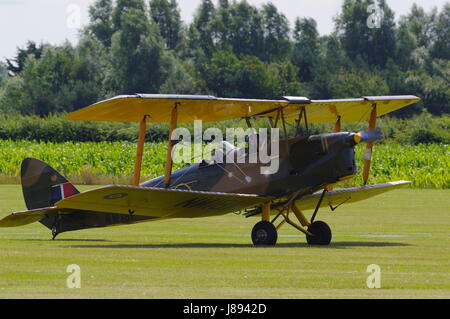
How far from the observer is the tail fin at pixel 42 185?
752 inches

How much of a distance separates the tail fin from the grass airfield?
29.1 inches

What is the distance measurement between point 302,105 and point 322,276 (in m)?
5.91

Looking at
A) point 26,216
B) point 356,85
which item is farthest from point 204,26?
point 26,216

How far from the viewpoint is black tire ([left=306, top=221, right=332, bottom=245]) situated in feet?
59.4

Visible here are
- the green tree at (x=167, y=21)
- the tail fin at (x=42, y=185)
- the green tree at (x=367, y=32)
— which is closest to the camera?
the tail fin at (x=42, y=185)

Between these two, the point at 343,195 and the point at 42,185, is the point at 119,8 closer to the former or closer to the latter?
the point at 42,185

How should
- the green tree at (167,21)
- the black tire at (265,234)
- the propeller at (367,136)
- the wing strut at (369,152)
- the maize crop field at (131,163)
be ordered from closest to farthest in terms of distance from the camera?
the propeller at (367,136) < the black tire at (265,234) < the wing strut at (369,152) < the maize crop field at (131,163) < the green tree at (167,21)

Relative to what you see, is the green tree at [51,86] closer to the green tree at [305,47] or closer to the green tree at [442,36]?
the green tree at [305,47]

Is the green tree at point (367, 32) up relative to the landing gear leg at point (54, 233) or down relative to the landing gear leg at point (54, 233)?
up

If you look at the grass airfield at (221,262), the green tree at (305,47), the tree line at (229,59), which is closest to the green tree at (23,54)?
the tree line at (229,59)

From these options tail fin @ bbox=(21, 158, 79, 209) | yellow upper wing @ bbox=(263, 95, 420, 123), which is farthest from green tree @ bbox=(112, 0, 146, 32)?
tail fin @ bbox=(21, 158, 79, 209)

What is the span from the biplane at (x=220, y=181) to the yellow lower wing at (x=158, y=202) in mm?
17

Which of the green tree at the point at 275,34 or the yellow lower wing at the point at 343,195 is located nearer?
the yellow lower wing at the point at 343,195

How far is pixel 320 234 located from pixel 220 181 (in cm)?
202
